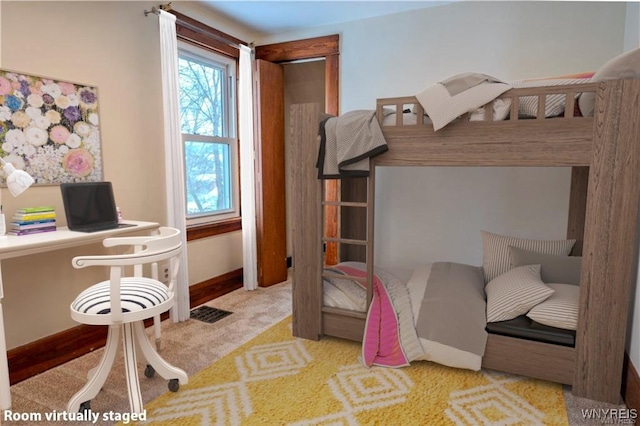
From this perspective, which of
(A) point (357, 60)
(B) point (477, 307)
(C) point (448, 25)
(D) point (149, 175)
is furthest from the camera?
(A) point (357, 60)

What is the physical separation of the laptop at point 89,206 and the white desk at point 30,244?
8cm

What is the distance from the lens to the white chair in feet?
5.47

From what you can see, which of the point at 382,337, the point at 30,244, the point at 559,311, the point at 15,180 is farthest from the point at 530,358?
the point at 15,180

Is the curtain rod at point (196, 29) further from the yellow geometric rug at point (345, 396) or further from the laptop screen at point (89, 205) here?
the yellow geometric rug at point (345, 396)

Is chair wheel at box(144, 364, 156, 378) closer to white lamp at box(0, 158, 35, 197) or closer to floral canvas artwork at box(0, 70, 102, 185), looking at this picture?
white lamp at box(0, 158, 35, 197)

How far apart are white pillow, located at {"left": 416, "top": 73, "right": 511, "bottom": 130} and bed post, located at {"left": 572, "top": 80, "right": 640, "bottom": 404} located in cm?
49

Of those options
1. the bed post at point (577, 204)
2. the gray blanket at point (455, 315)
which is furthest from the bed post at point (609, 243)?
the bed post at point (577, 204)

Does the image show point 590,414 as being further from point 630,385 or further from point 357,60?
point 357,60

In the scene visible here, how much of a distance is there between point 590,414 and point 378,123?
1.80 metres

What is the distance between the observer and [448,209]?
340 cm

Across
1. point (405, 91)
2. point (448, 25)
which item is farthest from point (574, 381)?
point (448, 25)

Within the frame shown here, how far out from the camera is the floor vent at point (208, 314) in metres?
3.03

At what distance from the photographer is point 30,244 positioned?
1.77 m

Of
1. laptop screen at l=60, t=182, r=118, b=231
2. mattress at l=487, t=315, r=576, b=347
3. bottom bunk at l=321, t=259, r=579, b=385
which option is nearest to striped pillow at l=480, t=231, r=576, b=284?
bottom bunk at l=321, t=259, r=579, b=385
